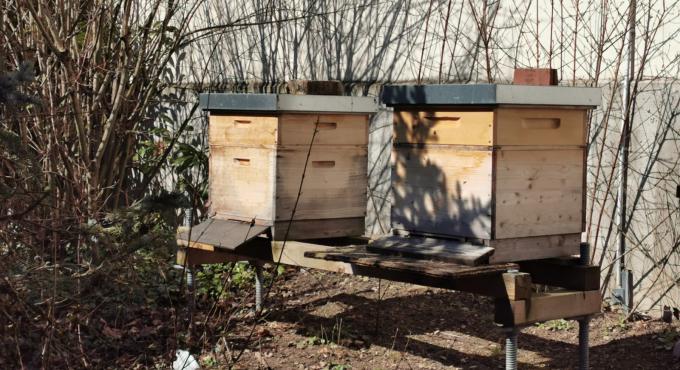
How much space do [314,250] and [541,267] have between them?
1.17 metres

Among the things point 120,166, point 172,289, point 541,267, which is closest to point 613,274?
point 541,267

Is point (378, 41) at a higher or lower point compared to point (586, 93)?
higher

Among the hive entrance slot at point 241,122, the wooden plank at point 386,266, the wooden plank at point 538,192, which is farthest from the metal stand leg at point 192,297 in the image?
the wooden plank at point 538,192

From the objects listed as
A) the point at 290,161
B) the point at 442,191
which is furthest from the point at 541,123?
the point at 290,161

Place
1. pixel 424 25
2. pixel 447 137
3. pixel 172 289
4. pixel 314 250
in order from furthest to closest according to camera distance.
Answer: pixel 424 25
pixel 172 289
pixel 314 250
pixel 447 137

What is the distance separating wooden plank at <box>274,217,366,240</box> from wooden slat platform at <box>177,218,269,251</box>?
0.10m

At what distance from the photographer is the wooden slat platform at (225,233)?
18.3ft

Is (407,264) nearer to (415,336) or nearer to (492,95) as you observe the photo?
(492,95)

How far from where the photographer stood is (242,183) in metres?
5.87

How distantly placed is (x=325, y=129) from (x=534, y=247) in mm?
1497

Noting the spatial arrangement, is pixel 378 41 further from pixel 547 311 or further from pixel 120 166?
pixel 547 311

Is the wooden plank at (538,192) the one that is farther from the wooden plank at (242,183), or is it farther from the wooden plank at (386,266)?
the wooden plank at (242,183)

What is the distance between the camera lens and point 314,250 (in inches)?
209

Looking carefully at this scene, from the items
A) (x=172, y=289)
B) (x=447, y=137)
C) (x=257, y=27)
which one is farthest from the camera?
(x=257, y=27)
